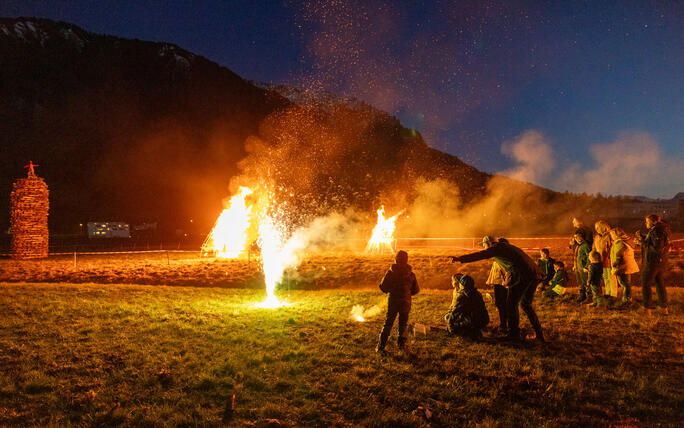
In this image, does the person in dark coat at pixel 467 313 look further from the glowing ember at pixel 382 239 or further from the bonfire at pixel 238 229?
the glowing ember at pixel 382 239

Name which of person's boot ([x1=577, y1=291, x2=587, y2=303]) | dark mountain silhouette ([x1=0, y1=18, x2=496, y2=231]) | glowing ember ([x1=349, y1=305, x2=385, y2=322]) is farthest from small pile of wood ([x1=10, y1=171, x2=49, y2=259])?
dark mountain silhouette ([x1=0, y1=18, x2=496, y2=231])

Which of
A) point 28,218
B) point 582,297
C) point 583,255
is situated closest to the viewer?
point 582,297

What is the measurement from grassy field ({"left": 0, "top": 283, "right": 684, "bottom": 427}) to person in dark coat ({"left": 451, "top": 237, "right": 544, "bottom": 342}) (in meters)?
0.50

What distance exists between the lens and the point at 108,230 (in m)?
46.9

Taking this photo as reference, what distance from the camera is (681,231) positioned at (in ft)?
123

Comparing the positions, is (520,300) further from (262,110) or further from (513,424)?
(262,110)

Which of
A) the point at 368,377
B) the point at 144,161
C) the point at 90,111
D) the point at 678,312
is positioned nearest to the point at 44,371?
the point at 368,377

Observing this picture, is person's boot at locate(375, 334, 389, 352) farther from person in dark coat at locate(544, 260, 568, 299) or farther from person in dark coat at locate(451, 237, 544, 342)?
person in dark coat at locate(544, 260, 568, 299)

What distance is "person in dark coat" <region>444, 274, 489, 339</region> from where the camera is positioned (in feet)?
25.2

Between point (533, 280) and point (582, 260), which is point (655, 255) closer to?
point (582, 260)

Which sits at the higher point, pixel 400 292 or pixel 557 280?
pixel 400 292

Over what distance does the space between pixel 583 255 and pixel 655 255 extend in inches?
66.9

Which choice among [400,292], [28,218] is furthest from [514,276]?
[28,218]

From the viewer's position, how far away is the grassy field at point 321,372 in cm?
486
